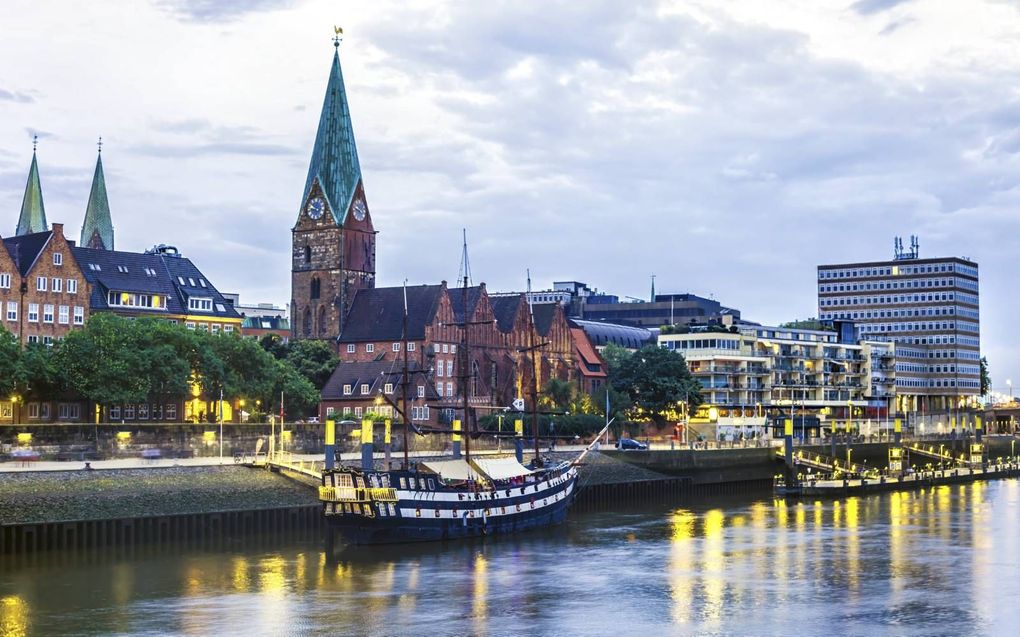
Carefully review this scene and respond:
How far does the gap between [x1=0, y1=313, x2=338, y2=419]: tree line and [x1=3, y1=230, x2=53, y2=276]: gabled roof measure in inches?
729

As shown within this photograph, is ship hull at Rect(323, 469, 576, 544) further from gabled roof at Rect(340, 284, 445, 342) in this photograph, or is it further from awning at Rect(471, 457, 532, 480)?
gabled roof at Rect(340, 284, 445, 342)

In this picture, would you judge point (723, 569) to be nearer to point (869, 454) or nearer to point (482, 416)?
point (482, 416)

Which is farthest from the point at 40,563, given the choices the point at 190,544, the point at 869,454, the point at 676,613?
the point at 869,454

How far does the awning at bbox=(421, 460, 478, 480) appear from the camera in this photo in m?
99.6

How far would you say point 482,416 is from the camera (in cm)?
16588

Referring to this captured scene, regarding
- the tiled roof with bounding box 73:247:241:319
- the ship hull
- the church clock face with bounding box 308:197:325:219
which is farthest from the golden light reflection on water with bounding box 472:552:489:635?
the church clock face with bounding box 308:197:325:219

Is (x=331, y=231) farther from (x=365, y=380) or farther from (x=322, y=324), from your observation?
(x=365, y=380)

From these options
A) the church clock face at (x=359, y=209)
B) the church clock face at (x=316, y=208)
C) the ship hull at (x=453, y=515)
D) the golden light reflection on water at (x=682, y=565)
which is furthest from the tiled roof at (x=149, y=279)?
the golden light reflection on water at (x=682, y=565)

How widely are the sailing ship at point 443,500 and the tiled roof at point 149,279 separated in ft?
214

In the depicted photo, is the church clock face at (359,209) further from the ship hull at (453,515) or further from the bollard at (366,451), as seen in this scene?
the ship hull at (453,515)

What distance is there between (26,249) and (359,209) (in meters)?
53.8

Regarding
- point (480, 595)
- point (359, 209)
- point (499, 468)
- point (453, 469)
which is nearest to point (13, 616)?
point (480, 595)

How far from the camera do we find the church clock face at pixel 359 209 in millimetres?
190750

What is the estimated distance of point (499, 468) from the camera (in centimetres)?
10081
